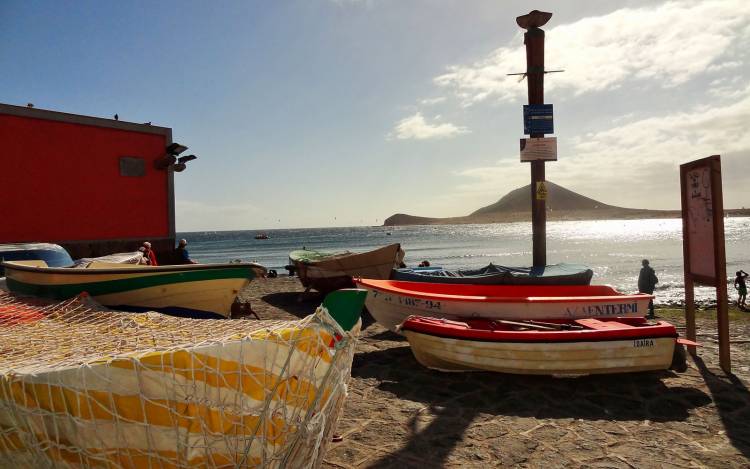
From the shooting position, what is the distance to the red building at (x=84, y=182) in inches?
603

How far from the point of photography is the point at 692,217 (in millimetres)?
7648

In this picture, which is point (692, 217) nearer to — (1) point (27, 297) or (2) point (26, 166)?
(1) point (27, 297)

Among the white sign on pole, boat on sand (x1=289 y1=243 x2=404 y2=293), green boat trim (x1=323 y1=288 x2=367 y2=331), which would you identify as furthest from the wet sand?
boat on sand (x1=289 y1=243 x2=404 y2=293)

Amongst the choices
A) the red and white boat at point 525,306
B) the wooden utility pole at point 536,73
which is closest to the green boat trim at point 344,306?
the red and white boat at point 525,306

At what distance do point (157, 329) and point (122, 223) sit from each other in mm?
15484

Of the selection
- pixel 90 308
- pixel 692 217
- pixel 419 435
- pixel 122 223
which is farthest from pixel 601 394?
pixel 122 223

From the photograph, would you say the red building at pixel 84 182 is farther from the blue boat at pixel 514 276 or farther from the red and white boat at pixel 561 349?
the red and white boat at pixel 561 349

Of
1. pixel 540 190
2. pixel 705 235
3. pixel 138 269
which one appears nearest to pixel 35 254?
pixel 138 269

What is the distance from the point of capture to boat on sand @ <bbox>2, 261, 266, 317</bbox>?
7781 mm

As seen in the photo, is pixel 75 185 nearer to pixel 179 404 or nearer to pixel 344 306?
pixel 179 404

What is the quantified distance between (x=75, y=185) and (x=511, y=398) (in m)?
17.1

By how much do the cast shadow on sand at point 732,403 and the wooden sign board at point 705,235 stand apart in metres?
0.36

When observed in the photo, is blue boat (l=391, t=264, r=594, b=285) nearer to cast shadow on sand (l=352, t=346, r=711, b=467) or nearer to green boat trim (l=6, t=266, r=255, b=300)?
cast shadow on sand (l=352, t=346, r=711, b=467)

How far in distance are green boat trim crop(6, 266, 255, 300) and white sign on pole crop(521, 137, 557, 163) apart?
721 cm
